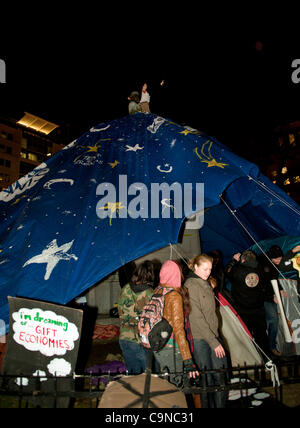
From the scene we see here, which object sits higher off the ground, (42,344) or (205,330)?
(205,330)

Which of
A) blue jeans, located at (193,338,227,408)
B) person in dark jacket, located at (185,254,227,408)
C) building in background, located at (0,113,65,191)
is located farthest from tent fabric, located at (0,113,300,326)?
building in background, located at (0,113,65,191)

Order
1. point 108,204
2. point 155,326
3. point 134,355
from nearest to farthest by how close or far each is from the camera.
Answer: point 155,326 → point 134,355 → point 108,204

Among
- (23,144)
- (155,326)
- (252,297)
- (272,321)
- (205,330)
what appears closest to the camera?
(155,326)

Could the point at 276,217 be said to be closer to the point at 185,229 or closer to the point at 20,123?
the point at 185,229

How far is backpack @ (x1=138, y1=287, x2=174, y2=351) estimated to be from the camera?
275 cm

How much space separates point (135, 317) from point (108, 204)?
75.8 inches

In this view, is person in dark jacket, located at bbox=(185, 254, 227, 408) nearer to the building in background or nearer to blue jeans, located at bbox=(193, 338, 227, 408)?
blue jeans, located at bbox=(193, 338, 227, 408)

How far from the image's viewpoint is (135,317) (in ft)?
11.0

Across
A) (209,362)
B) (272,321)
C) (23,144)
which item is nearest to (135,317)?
(209,362)

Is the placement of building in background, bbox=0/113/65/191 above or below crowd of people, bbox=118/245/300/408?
above

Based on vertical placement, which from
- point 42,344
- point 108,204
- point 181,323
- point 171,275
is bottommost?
point 42,344

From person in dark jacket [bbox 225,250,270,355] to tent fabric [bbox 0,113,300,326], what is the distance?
1.52 meters

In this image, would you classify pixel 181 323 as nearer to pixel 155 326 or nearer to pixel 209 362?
pixel 155 326

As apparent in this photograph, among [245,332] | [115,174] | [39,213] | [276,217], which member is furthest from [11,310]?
[276,217]
